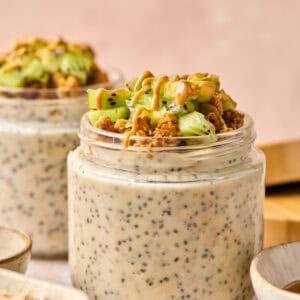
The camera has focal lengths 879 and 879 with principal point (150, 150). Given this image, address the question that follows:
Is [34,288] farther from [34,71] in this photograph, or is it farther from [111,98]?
[34,71]

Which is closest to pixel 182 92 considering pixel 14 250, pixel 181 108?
pixel 181 108

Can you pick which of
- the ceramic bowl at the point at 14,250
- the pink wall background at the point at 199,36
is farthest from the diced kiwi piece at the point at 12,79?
the pink wall background at the point at 199,36

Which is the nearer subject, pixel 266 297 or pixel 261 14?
pixel 266 297

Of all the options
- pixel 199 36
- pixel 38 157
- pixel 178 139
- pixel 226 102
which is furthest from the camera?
pixel 199 36

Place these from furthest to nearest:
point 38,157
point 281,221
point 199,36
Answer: point 199,36, point 38,157, point 281,221

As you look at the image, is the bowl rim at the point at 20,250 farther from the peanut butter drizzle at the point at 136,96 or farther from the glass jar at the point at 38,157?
the peanut butter drizzle at the point at 136,96

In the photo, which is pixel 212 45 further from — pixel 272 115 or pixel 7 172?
pixel 7 172

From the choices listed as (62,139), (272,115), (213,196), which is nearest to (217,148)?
(213,196)

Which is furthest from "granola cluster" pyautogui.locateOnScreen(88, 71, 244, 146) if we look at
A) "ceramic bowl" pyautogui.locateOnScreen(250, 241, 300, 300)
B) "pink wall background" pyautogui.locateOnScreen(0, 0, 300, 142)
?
"pink wall background" pyautogui.locateOnScreen(0, 0, 300, 142)
